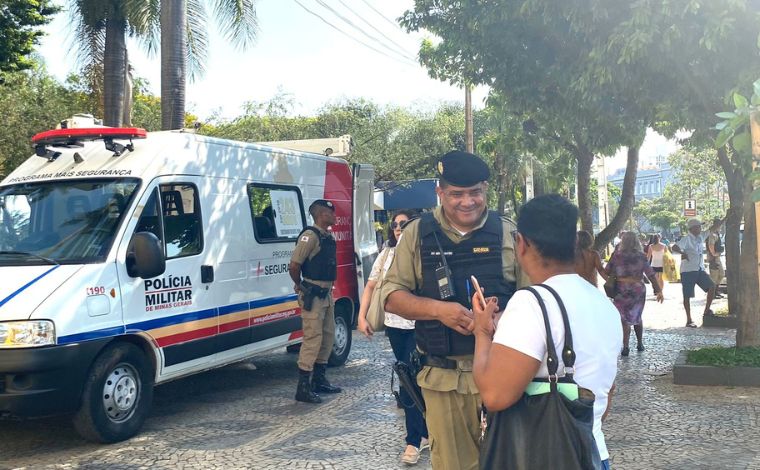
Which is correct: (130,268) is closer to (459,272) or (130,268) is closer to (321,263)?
(321,263)

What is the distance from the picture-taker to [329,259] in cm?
734

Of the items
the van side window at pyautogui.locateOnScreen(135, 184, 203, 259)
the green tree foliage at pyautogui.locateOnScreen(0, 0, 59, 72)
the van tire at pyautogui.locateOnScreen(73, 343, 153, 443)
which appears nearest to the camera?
the van tire at pyautogui.locateOnScreen(73, 343, 153, 443)

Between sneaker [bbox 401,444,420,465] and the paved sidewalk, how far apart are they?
5 cm

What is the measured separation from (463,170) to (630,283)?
6570mm

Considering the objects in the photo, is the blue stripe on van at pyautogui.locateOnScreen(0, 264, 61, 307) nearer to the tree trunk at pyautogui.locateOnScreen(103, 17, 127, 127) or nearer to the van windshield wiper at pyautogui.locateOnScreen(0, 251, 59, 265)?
the van windshield wiper at pyautogui.locateOnScreen(0, 251, 59, 265)

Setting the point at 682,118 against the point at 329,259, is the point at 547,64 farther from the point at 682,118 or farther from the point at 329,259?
the point at 329,259

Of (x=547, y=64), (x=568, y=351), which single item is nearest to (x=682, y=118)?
(x=547, y=64)

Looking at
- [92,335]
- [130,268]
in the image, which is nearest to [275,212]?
[130,268]

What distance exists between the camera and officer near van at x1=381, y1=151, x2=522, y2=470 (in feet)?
10.3

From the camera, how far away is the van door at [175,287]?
6066 millimetres

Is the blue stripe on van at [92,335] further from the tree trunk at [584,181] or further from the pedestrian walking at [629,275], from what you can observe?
the tree trunk at [584,181]

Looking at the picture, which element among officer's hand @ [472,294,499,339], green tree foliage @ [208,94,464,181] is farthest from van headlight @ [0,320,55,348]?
green tree foliage @ [208,94,464,181]

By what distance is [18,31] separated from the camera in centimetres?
1520

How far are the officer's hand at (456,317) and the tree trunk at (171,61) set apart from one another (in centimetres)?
963
